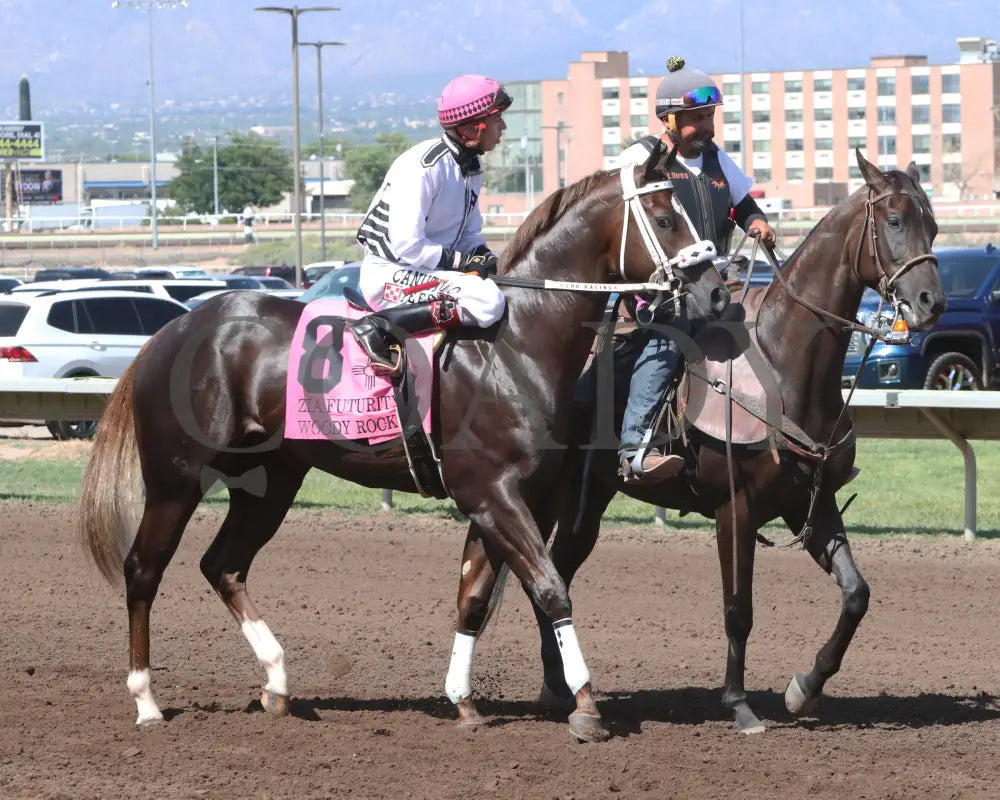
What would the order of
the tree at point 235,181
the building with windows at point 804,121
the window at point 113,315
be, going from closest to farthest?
the window at point 113,315 < the tree at point 235,181 < the building with windows at point 804,121

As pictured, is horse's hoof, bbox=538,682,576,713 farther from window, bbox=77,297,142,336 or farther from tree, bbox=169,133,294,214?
tree, bbox=169,133,294,214

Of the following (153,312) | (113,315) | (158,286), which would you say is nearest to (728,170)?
(113,315)

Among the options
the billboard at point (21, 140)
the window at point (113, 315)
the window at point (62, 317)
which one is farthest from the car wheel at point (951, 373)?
the billboard at point (21, 140)

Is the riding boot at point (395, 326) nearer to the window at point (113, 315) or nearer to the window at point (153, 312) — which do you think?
the window at point (113, 315)

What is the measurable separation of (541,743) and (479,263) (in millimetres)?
2005

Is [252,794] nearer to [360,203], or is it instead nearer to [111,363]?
[111,363]

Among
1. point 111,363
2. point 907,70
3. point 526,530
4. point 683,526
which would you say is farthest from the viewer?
point 907,70

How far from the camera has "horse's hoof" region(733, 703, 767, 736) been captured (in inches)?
239

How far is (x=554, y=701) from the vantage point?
6.57 m

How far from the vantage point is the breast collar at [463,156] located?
6152 mm

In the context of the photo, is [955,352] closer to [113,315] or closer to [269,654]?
[113,315]

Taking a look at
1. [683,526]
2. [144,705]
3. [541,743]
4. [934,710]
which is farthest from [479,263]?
[683,526]

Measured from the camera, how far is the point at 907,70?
113 meters

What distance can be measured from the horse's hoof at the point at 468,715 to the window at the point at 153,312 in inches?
525
